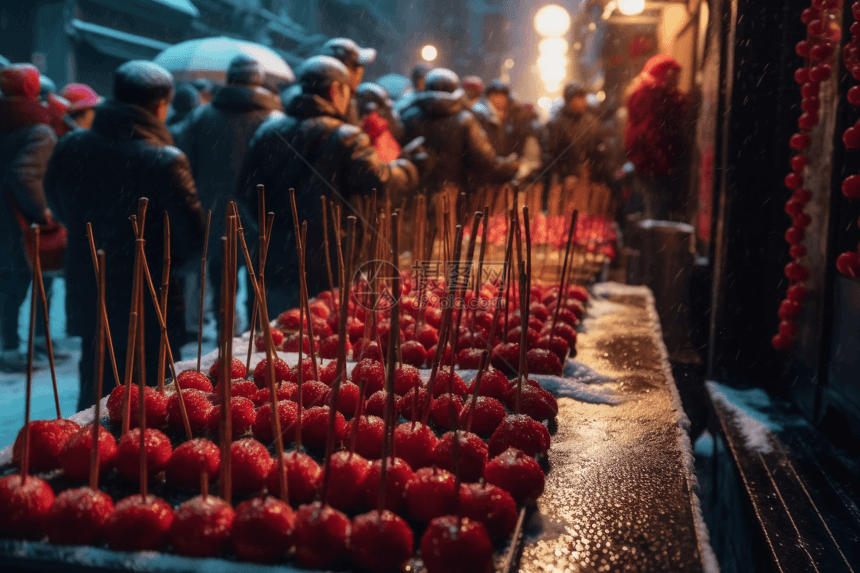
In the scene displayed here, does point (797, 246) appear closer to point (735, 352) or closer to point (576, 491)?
point (735, 352)

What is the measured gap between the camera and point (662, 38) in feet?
24.4

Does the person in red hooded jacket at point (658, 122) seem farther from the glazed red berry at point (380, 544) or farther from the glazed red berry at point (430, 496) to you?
the glazed red berry at point (380, 544)

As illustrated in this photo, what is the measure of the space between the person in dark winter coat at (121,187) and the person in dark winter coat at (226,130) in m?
Result: 1.22

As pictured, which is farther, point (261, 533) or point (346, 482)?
point (346, 482)

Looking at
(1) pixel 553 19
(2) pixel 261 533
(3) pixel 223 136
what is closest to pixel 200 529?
(2) pixel 261 533

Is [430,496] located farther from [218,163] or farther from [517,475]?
[218,163]

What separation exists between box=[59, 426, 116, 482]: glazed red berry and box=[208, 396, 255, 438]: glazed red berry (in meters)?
0.25

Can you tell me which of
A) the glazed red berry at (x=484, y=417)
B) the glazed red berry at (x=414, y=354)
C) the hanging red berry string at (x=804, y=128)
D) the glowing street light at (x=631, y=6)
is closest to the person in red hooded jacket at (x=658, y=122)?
the glowing street light at (x=631, y=6)

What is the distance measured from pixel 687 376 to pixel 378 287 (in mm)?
2591

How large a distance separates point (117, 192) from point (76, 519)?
218 cm

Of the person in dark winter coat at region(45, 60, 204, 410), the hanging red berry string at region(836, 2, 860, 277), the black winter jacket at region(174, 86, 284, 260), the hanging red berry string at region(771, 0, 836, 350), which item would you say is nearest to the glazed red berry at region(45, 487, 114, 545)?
the person in dark winter coat at region(45, 60, 204, 410)

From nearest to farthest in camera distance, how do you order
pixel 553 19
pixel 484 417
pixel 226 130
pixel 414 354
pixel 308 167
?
pixel 484 417
pixel 414 354
pixel 308 167
pixel 226 130
pixel 553 19

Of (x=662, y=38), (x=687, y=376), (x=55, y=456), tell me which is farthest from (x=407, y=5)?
(x=55, y=456)

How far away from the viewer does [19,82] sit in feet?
13.4
